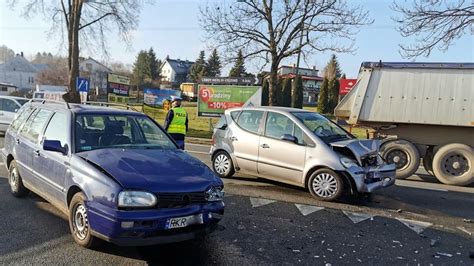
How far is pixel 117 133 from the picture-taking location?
514 centimetres

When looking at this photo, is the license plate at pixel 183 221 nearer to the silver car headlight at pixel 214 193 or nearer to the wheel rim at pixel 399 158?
the silver car headlight at pixel 214 193

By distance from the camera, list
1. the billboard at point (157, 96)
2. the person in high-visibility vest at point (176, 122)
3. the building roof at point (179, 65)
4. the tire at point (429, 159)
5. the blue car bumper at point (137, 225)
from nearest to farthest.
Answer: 1. the blue car bumper at point (137, 225)
2. the person in high-visibility vest at point (176, 122)
3. the tire at point (429, 159)
4. the billboard at point (157, 96)
5. the building roof at point (179, 65)

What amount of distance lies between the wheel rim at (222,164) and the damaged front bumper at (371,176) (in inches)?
107

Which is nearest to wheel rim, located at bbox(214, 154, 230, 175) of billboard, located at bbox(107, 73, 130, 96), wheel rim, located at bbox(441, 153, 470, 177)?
wheel rim, located at bbox(441, 153, 470, 177)

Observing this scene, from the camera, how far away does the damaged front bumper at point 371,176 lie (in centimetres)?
664

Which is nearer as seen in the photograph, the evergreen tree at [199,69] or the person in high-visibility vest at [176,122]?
the person in high-visibility vest at [176,122]

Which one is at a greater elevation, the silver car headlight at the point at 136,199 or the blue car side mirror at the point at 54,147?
the blue car side mirror at the point at 54,147

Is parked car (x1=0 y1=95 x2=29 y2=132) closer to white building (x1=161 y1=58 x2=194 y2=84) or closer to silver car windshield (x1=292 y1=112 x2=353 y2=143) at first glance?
silver car windshield (x1=292 y1=112 x2=353 y2=143)

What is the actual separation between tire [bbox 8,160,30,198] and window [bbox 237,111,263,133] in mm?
4057

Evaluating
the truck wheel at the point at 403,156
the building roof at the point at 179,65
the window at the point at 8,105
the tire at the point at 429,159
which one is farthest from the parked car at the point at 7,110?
the building roof at the point at 179,65

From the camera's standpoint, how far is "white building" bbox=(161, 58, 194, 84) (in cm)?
10612

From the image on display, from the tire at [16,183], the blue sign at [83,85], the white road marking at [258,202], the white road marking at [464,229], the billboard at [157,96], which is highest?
the blue sign at [83,85]

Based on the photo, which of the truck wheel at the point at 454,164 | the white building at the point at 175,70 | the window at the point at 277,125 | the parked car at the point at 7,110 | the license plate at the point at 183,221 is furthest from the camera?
the white building at the point at 175,70

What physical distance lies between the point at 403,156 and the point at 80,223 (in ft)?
26.9
